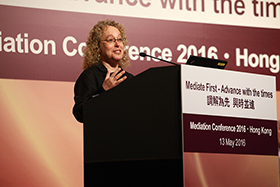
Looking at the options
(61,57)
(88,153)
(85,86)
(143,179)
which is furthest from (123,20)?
(143,179)

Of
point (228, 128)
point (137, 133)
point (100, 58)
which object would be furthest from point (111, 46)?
point (228, 128)

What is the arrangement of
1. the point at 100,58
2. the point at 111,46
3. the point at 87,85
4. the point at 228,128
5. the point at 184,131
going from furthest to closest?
the point at 100,58
the point at 111,46
the point at 87,85
the point at 228,128
the point at 184,131

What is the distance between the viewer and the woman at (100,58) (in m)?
2.55

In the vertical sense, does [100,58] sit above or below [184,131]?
above

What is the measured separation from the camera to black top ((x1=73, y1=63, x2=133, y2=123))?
8.06 feet

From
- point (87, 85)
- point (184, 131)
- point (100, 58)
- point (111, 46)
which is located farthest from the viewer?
point (100, 58)

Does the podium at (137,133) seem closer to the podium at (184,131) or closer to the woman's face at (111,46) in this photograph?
the podium at (184,131)

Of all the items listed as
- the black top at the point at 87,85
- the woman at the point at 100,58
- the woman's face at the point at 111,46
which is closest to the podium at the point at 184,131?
the black top at the point at 87,85

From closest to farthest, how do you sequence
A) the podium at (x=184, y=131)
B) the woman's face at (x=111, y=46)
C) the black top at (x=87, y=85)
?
the podium at (x=184, y=131), the black top at (x=87, y=85), the woman's face at (x=111, y=46)

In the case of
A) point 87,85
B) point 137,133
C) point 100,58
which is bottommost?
point 137,133

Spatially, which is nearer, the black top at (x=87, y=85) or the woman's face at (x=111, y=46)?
the black top at (x=87, y=85)

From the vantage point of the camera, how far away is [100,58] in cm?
285

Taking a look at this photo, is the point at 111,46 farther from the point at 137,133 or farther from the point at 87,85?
the point at 137,133

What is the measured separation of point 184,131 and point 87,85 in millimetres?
928
